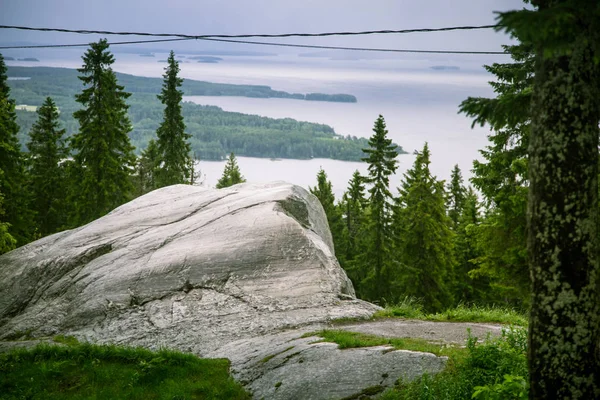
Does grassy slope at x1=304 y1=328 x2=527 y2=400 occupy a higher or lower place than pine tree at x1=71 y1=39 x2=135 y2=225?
lower

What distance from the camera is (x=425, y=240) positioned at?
3250 centimetres

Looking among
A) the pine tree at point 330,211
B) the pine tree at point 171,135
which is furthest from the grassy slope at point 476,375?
the pine tree at point 330,211

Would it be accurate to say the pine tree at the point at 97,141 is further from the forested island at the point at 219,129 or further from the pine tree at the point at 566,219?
the forested island at the point at 219,129

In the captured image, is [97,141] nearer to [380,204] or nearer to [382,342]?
[380,204]

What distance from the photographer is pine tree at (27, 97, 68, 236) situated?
117 ft

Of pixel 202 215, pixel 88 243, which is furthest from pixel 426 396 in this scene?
pixel 88 243

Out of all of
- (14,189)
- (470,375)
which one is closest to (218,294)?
(470,375)

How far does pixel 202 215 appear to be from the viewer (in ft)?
56.9

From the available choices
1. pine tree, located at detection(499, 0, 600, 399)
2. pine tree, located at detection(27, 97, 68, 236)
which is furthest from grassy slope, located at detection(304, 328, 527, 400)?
pine tree, located at detection(27, 97, 68, 236)

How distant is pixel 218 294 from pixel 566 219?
9846 millimetres

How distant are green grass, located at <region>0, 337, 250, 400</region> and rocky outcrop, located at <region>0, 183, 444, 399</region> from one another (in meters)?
0.72

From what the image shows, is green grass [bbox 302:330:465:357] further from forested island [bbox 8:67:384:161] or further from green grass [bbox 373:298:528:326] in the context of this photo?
forested island [bbox 8:67:384:161]

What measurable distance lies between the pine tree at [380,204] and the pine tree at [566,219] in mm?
28910

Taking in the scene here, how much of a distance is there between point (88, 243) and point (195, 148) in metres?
114
